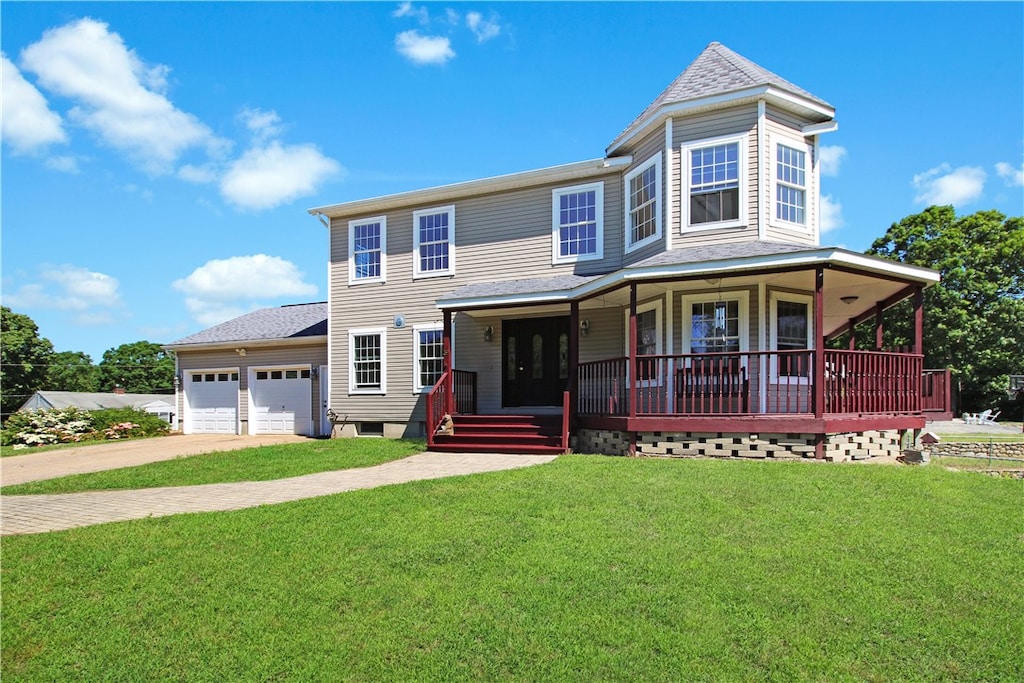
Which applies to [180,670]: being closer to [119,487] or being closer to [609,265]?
[119,487]

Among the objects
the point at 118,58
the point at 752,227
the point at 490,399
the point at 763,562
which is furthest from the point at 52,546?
the point at 752,227

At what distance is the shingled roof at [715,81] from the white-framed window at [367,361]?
24.9ft

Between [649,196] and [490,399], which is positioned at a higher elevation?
[649,196]

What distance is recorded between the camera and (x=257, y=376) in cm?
2017

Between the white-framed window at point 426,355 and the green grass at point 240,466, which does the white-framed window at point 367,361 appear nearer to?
the white-framed window at point 426,355

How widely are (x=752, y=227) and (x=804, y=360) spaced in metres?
2.61

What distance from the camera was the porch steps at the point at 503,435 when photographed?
11.8 metres

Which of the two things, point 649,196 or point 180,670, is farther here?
point 649,196

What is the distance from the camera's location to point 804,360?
38.3 ft

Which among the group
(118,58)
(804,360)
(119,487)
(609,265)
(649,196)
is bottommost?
(119,487)

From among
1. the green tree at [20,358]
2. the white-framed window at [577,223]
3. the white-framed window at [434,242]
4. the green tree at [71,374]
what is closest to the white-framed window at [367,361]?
the white-framed window at [434,242]

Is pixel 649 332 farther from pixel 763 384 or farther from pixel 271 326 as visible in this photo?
pixel 271 326

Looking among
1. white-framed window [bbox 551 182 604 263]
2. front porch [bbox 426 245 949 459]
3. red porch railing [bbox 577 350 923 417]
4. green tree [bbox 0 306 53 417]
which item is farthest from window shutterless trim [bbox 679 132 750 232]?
green tree [bbox 0 306 53 417]

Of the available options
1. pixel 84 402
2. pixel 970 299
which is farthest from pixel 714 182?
pixel 84 402
